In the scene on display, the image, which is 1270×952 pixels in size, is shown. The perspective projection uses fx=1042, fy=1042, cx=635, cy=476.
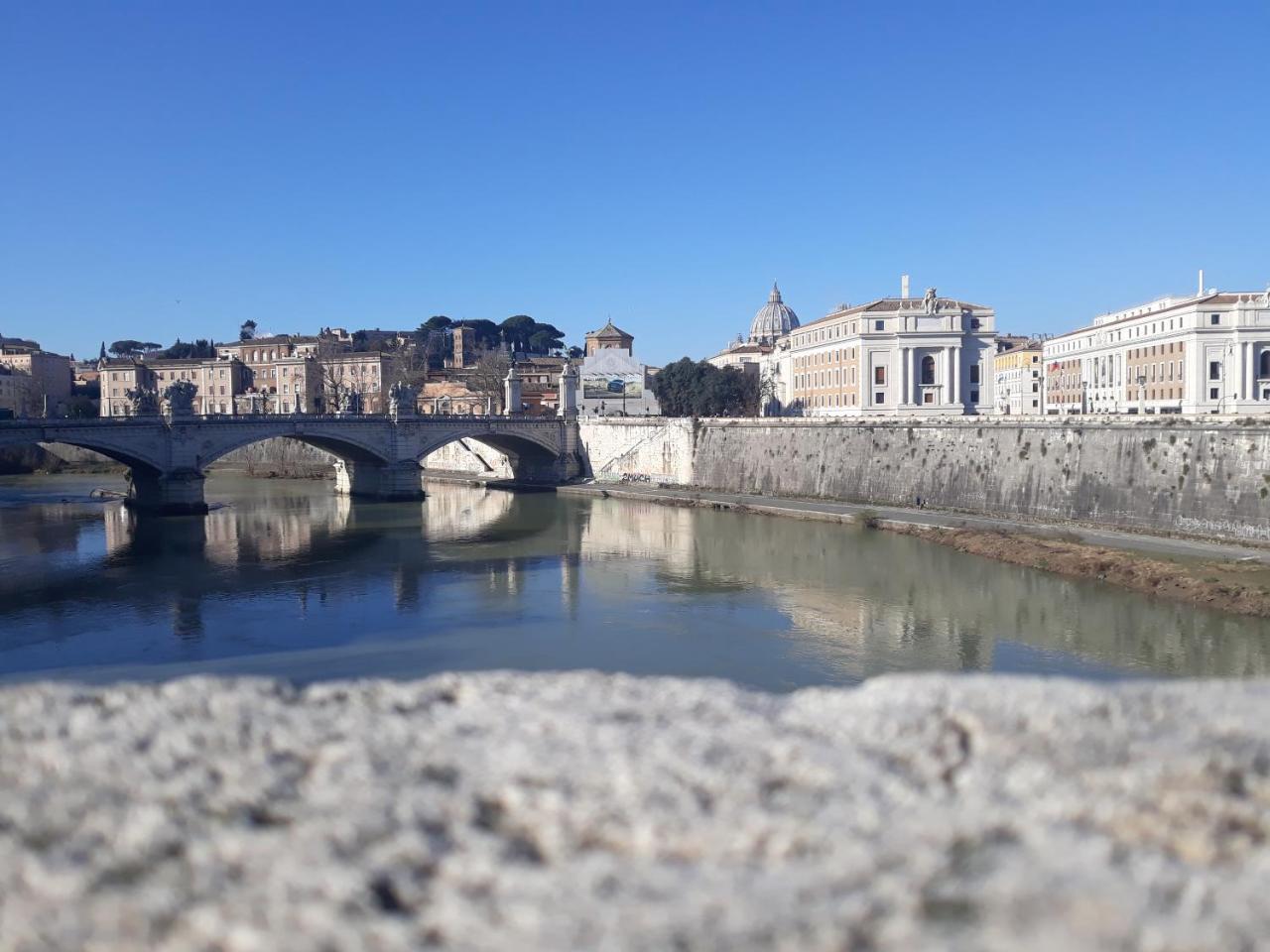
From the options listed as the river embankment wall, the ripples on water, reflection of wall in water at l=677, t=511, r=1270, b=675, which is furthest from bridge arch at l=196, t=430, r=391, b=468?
reflection of wall in water at l=677, t=511, r=1270, b=675

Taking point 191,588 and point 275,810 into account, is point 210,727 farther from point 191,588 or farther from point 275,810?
point 191,588

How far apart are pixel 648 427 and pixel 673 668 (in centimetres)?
2507

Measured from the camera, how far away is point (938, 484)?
86.1 ft

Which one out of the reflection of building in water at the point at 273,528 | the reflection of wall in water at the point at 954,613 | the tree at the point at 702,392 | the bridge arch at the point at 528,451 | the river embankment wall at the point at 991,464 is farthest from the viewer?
the tree at the point at 702,392

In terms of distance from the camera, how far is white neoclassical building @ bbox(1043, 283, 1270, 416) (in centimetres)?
2814

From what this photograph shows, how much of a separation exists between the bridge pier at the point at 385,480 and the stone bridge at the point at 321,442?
0.03 m

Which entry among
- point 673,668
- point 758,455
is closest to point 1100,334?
point 758,455

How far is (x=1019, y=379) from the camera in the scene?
47469 millimetres

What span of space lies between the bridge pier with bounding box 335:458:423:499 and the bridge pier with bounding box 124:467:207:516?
A: 6.16 meters

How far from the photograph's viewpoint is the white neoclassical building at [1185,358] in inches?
1108

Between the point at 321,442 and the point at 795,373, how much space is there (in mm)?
20499

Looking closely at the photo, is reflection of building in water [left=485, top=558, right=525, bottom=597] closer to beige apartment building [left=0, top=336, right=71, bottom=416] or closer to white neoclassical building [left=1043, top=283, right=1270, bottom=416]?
white neoclassical building [left=1043, top=283, right=1270, bottom=416]

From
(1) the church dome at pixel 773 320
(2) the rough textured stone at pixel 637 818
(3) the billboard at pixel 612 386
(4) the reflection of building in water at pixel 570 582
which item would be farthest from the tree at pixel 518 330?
(2) the rough textured stone at pixel 637 818

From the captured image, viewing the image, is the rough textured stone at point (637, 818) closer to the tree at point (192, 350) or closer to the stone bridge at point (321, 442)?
the stone bridge at point (321, 442)
